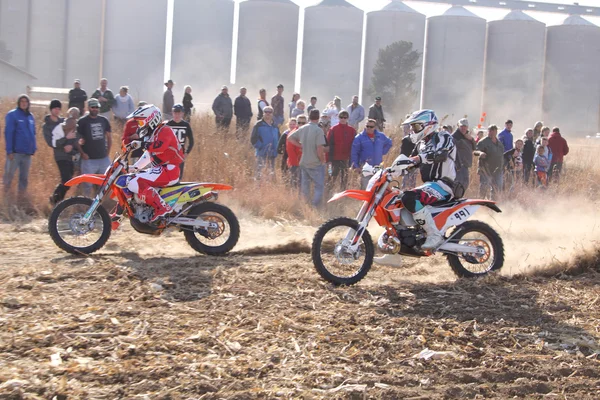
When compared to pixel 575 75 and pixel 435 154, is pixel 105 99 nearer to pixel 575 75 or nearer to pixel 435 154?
pixel 435 154

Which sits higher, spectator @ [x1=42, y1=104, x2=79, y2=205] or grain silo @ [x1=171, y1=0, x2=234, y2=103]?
grain silo @ [x1=171, y1=0, x2=234, y2=103]

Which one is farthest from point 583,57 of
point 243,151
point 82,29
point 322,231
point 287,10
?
point 322,231

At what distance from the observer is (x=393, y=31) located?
40656 millimetres

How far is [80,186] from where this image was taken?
1336cm

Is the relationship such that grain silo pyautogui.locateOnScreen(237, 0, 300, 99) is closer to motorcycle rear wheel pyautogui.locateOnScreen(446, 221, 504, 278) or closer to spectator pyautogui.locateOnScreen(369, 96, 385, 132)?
spectator pyautogui.locateOnScreen(369, 96, 385, 132)

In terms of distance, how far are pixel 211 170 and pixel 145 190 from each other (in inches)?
242

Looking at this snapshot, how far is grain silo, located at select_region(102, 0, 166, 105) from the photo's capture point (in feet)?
123

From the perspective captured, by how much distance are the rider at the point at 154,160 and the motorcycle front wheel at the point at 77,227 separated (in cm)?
57

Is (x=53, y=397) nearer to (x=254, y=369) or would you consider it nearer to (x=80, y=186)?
(x=254, y=369)

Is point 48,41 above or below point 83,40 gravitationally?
below

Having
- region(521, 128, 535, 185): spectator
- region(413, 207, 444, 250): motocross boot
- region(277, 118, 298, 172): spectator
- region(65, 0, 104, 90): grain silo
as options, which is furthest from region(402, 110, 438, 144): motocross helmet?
region(65, 0, 104, 90): grain silo

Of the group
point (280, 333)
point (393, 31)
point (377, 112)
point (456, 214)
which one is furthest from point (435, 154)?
point (393, 31)

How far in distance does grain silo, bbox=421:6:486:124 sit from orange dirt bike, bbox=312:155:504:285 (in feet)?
109

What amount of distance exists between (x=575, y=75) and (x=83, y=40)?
27318 millimetres
